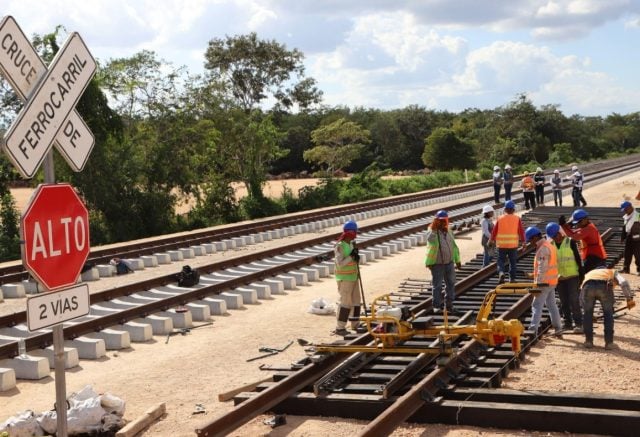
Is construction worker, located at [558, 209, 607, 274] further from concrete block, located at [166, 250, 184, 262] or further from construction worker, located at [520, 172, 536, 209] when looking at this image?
construction worker, located at [520, 172, 536, 209]

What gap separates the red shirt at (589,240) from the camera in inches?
480

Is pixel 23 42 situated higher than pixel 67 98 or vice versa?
pixel 23 42

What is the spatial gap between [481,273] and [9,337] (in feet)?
29.0

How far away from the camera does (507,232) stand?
14.1 metres

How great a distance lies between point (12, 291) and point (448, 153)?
204 ft

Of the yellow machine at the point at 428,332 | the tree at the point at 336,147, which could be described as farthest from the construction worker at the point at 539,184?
the tree at the point at 336,147

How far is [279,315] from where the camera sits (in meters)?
13.2

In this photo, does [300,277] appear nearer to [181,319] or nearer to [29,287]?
[181,319]

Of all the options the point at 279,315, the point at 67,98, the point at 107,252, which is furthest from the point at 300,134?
the point at 67,98

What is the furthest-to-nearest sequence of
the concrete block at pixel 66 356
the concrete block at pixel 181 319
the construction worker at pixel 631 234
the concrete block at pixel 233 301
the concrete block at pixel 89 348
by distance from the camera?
the construction worker at pixel 631 234 < the concrete block at pixel 233 301 < the concrete block at pixel 181 319 < the concrete block at pixel 89 348 < the concrete block at pixel 66 356

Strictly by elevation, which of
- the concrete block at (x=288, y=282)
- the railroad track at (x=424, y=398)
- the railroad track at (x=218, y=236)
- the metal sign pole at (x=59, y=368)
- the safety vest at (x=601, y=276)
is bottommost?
the railroad track at (x=424, y=398)

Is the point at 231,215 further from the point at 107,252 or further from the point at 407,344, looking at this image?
the point at 407,344

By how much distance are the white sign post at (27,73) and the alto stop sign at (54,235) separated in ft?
0.88

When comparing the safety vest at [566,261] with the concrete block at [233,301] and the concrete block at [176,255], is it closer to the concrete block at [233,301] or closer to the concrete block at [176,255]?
the concrete block at [233,301]
